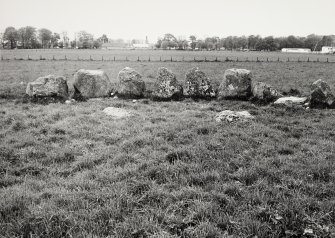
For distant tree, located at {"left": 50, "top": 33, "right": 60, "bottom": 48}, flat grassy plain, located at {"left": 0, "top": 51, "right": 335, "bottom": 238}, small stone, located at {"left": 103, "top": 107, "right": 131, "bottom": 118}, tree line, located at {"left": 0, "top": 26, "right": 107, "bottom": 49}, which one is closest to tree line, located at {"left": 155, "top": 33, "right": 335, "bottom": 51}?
tree line, located at {"left": 0, "top": 26, "right": 107, "bottom": 49}

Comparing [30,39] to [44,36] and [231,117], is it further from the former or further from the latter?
[231,117]

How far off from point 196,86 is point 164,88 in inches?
70.7

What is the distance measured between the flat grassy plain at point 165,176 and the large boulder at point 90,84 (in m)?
3.89

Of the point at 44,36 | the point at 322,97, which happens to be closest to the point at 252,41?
the point at 44,36

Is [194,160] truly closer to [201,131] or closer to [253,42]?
[201,131]

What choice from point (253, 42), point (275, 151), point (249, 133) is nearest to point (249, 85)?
point (249, 133)

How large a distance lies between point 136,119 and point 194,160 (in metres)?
4.46

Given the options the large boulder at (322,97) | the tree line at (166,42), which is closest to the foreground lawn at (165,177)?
the large boulder at (322,97)

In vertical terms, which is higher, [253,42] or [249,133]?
[253,42]

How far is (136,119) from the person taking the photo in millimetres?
11289

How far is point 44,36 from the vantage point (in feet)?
473

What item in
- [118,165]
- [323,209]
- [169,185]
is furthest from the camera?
[118,165]

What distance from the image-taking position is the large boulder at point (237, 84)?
14.9 m

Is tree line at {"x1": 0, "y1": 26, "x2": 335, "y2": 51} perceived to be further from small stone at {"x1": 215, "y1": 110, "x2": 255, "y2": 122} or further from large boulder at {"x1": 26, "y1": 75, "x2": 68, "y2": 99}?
small stone at {"x1": 215, "y1": 110, "x2": 255, "y2": 122}
